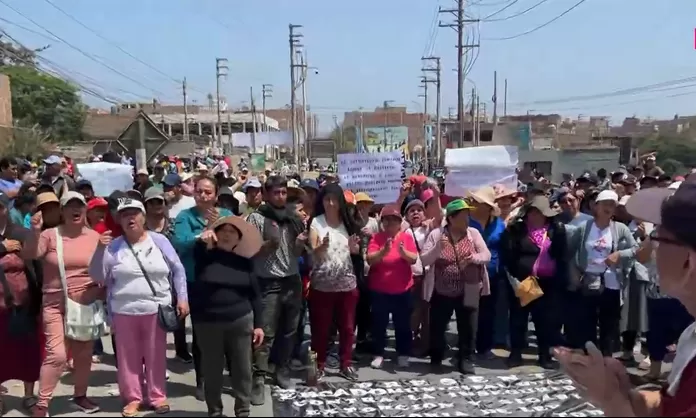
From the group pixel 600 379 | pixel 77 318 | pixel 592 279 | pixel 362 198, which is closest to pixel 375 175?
pixel 362 198

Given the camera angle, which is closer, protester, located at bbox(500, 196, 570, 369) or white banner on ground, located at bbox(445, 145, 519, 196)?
protester, located at bbox(500, 196, 570, 369)

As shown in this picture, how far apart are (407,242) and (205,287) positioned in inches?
95.6

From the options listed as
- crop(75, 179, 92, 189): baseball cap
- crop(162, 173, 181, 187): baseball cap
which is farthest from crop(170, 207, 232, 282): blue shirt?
crop(75, 179, 92, 189): baseball cap

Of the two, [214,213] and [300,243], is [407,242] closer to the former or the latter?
[300,243]

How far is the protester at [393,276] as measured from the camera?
7.12 metres

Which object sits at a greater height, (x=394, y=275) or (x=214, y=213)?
(x=214, y=213)

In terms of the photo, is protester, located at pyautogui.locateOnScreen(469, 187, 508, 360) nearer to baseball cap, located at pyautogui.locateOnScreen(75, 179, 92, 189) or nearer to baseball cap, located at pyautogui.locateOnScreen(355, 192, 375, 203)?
Answer: baseball cap, located at pyautogui.locateOnScreen(355, 192, 375, 203)

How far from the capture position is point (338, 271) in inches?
262

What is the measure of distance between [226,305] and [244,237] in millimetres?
532

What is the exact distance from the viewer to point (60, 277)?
5.68 m

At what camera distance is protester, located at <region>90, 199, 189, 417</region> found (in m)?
5.52

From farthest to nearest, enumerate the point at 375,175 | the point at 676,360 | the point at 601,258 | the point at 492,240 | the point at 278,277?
the point at 375,175 → the point at 492,240 → the point at 601,258 → the point at 278,277 → the point at 676,360

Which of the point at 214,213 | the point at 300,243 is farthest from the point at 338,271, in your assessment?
the point at 214,213

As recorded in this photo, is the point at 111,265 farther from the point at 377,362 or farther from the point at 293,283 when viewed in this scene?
the point at 377,362
